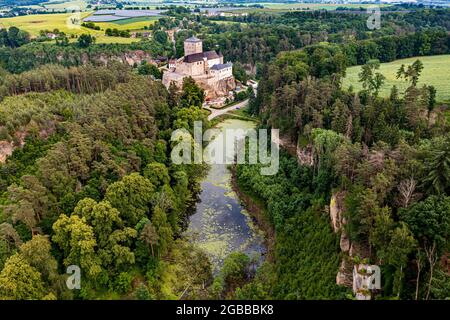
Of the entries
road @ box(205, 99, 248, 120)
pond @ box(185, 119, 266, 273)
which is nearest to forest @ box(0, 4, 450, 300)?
pond @ box(185, 119, 266, 273)

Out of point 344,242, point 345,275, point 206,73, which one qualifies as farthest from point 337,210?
point 206,73

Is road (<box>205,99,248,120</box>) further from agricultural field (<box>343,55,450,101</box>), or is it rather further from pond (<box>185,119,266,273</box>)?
pond (<box>185,119,266,273</box>)

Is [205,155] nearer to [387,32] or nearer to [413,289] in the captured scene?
[413,289]

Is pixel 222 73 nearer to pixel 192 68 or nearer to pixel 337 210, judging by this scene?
pixel 192 68

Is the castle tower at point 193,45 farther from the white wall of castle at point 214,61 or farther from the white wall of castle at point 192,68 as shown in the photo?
the white wall of castle at point 192,68

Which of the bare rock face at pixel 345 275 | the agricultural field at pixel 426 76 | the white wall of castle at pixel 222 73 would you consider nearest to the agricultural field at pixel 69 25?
the white wall of castle at pixel 222 73
